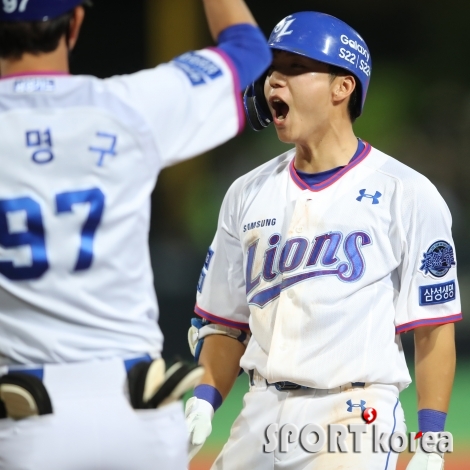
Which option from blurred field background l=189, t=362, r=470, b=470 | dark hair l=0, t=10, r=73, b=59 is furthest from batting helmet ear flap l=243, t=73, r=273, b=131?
blurred field background l=189, t=362, r=470, b=470

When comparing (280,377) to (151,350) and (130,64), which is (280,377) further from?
(130,64)

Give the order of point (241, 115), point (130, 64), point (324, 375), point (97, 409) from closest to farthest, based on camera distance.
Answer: point (97, 409)
point (241, 115)
point (324, 375)
point (130, 64)

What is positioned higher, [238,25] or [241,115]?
[238,25]

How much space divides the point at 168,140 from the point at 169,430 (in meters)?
0.73

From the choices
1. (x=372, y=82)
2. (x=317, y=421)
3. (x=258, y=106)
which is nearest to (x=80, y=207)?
(x=317, y=421)

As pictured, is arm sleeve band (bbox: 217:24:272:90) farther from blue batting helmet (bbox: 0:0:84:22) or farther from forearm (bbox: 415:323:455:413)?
forearm (bbox: 415:323:455:413)

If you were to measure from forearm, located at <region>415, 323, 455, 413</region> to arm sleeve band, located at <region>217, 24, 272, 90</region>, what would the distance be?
1415mm

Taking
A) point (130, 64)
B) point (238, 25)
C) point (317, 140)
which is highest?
point (238, 25)

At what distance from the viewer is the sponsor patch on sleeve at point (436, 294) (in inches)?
139

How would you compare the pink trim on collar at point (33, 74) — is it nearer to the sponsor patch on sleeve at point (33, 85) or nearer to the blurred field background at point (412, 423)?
the sponsor patch on sleeve at point (33, 85)

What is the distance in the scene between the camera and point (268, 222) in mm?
3699

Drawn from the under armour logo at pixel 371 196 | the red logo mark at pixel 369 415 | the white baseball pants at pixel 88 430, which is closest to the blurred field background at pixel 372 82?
the under armour logo at pixel 371 196

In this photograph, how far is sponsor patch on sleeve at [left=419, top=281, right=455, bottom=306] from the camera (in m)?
3.53

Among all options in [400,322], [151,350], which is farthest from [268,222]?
[151,350]
